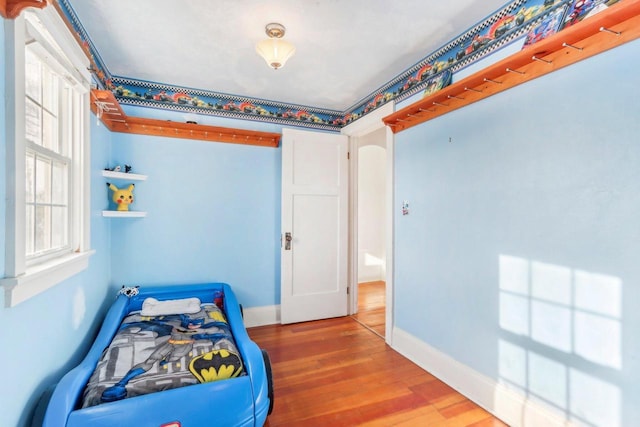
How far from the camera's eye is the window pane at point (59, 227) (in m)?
1.61

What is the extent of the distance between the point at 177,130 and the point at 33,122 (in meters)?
1.65

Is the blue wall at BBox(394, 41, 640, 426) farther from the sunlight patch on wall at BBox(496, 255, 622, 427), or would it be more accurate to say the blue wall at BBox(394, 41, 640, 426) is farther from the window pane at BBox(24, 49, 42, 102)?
the window pane at BBox(24, 49, 42, 102)

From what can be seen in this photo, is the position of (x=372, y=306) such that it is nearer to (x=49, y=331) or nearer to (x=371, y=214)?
(x=371, y=214)

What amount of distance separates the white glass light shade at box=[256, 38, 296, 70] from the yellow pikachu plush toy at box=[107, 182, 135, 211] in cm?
173

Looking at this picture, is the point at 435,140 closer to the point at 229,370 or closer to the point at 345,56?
the point at 345,56

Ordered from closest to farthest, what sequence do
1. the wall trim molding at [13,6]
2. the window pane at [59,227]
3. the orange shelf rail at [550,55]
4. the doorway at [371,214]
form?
the wall trim molding at [13,6]
the orange shelf rail at [550,55]
the window pane at [59,227]
the doorway at [371,214]

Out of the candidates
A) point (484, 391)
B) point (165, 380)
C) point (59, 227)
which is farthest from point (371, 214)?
point (59, 227)

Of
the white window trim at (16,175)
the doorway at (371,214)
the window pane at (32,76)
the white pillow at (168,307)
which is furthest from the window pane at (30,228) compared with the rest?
the doorway at (371,214)

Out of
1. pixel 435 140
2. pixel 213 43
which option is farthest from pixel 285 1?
pixel 435 140

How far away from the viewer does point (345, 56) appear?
240 cm

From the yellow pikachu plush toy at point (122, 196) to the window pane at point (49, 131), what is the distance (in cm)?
107

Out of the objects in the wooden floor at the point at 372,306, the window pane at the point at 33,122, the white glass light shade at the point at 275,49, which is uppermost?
the white glass light shade at the point at 275,49

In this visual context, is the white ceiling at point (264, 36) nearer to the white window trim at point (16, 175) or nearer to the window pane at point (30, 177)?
the white window trim at point (16, 175)

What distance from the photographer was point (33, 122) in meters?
1.42
